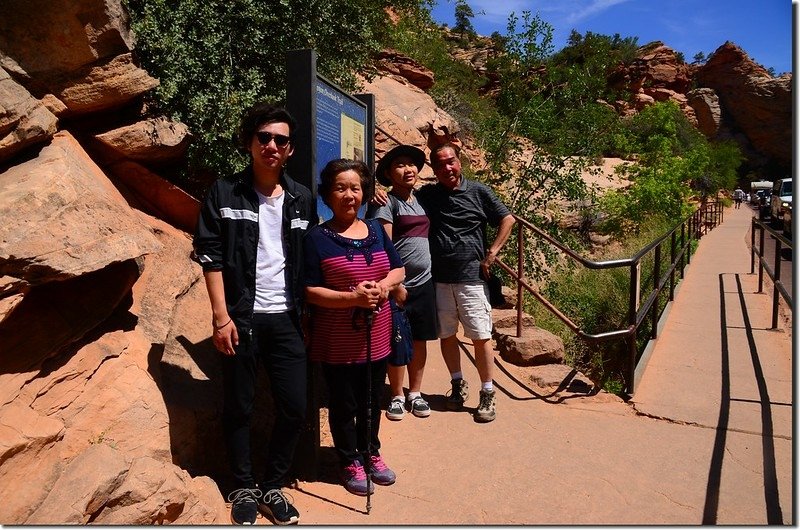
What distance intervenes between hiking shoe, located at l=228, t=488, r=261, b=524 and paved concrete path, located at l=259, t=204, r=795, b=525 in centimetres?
26

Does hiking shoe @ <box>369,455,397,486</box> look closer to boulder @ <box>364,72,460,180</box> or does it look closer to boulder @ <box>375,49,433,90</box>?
boulder @ <box>364,72,460,180</box>

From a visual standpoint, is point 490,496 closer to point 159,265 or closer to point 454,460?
point 454,460

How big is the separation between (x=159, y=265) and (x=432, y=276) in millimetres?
1916

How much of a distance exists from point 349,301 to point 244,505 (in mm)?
1049

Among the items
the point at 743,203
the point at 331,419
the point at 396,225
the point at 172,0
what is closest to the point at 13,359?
the point at 331,419

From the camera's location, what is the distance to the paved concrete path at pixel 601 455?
118 inches

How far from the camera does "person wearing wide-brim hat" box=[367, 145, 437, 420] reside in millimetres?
3732

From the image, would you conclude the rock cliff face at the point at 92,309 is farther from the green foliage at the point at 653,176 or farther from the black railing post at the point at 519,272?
the green foliage at the point at 653,176

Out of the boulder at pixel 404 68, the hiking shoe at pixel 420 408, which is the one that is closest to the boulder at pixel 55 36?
the hiking shoe at pixel 420 408

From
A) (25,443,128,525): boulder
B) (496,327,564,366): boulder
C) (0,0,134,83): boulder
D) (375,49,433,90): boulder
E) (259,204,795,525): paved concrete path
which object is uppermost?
(375,49,433,90): boulder

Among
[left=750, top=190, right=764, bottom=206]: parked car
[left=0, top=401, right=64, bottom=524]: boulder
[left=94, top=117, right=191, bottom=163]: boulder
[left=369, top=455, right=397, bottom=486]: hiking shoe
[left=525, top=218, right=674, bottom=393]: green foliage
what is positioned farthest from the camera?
[left=750, top=190, right=764, bottom=206]: parked car

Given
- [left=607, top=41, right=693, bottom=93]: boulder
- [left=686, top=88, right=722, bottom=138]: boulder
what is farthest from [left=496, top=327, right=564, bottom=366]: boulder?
[left=686, top=88, right=722, bottom=138]: boulder

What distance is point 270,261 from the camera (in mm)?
2822

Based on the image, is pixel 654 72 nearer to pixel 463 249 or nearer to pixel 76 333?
pixel 463 249
